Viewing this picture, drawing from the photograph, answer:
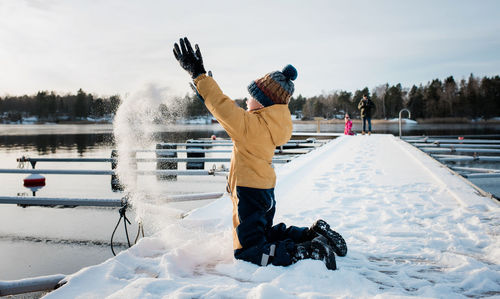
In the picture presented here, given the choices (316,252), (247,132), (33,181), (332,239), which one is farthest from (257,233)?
(33,181)

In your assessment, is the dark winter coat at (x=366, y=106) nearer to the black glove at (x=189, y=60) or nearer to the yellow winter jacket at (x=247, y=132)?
the yellow winter jacket at (x=247, y=132)

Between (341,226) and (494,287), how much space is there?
137 cm

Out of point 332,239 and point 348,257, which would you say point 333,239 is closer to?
point 332,239

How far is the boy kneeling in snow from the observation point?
85.9 inches

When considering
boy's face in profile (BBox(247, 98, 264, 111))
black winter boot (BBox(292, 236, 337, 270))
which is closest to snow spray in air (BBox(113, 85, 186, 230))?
boy's face in profile (BBox(247, 98, 264, 111))

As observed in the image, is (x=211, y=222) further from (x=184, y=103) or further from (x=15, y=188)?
(x=15, y=188)

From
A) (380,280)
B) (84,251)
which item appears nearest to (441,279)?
(380,280)

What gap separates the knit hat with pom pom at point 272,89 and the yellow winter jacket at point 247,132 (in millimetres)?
63

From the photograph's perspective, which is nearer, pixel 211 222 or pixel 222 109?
pixel 222 109

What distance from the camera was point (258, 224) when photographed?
2281 millimetres

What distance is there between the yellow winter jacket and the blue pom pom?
0.25 meters

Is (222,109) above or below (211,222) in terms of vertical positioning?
above

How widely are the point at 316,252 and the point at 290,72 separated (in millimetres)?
1402

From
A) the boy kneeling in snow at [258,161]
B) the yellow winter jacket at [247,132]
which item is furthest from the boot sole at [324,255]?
the yellow winter jacket at [247,132]
